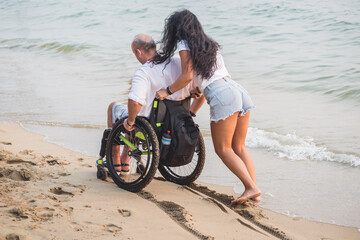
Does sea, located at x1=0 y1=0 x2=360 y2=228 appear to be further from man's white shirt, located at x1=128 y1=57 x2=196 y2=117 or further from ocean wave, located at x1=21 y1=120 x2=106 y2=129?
man's white shirt, located at x1=128 y1=57 x2=196 y2=117

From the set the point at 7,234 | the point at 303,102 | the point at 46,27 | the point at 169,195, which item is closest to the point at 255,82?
the point at 303,102

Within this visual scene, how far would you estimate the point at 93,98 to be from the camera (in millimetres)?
8570

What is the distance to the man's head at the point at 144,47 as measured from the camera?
4.01 m

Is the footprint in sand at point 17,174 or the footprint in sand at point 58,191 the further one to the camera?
the footprint in sand at point 17,174

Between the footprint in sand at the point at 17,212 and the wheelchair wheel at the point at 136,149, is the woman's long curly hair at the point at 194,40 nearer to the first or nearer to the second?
the wheelchair wheel at the point at 136,149

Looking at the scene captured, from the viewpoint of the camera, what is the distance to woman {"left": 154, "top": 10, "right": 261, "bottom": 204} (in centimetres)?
367

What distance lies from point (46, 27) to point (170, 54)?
18.7 m

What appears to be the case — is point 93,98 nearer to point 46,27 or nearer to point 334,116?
point 334,116

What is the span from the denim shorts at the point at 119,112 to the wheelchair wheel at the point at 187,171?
1.91 feet

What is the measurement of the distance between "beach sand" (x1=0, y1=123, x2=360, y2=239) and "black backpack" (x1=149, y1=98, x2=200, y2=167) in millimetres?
365

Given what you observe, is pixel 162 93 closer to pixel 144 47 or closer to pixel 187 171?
pixel 144 47

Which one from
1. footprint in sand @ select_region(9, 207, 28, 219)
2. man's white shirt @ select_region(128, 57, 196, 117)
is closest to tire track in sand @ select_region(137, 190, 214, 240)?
man's white shirt @ select_region(128, 57, 196, 117)

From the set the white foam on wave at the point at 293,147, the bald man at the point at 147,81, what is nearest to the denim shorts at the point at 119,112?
the bald man at the point at 147,81

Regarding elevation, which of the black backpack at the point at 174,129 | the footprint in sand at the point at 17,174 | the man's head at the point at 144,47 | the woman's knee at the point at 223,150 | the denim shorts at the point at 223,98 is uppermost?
the man's head at the point at 144,47
